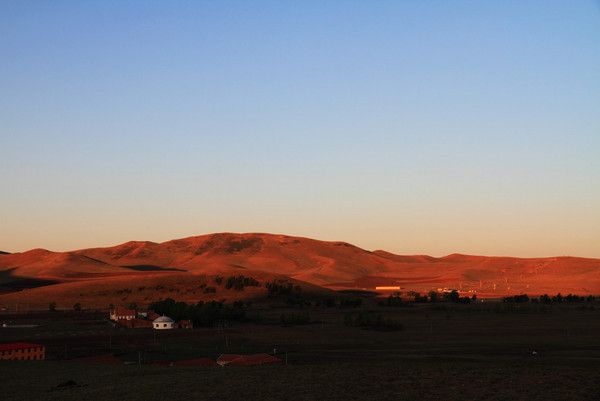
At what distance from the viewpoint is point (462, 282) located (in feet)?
619

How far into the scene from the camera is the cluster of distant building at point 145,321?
82.3 meters

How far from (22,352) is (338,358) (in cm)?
2103

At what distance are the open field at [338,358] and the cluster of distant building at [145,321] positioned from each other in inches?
75.4

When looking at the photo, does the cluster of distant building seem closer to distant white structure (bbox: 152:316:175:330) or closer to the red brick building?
distant white structure (bbox: 152:316:175:330)

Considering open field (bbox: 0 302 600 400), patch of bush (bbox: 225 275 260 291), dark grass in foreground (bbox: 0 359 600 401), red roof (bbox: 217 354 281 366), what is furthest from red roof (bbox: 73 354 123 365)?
patch of bush (bbox: 225 275 260 291)

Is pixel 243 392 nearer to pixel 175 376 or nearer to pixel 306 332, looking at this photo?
pixel 175 376

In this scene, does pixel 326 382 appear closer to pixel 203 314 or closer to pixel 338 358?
pixel 338 358

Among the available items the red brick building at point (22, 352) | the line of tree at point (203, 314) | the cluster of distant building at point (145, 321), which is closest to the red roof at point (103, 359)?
the red brick building at point (22, 352)

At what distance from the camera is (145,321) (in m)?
86.3

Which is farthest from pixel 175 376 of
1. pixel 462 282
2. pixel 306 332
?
pixel 462 282

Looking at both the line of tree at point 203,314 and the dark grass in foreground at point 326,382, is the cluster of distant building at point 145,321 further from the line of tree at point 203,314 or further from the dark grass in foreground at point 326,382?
the dark grass in foreground at point 326,382

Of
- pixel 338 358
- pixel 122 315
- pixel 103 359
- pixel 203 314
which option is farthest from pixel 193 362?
pixel 122 315

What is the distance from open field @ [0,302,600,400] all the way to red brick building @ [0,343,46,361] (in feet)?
3.07

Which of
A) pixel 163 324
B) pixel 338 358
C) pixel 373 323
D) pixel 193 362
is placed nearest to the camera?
pixel 193 362
